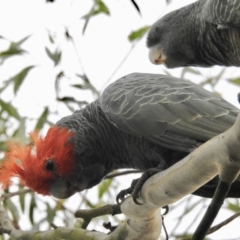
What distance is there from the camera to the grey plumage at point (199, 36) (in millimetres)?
2000

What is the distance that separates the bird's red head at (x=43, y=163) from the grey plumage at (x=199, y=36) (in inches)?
26.9

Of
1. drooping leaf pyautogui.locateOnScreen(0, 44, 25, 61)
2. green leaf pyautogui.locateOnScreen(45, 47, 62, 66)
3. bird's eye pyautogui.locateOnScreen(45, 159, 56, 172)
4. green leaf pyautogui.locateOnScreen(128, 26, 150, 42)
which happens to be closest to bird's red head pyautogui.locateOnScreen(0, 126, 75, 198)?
bird's eye pyautogui.locateOnScreen(45, 159, 56, 172)

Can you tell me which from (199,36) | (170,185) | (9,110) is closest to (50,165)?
(170,185)

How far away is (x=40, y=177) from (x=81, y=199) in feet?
2.74

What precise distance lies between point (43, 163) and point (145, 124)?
0.39 m

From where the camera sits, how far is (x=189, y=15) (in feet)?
7.61

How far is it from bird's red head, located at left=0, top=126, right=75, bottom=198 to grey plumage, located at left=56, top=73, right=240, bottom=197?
2.2 inches

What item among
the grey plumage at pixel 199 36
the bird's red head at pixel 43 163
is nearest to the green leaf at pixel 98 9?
the grey plumage at pixel 199 36

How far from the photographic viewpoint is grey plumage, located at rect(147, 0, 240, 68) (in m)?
2.00

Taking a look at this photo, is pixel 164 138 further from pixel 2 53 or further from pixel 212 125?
pixel 2 53

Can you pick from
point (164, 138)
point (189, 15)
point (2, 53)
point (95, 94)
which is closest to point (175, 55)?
point (189, 15)

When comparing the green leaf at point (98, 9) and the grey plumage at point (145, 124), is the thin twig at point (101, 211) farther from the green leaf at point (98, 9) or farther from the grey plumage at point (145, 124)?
the green leaf at point (98, 9)

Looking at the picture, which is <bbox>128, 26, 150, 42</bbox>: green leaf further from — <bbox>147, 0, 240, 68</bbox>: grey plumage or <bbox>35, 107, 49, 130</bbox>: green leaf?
<bbox>35, 107, 49, 130</bbox>: green leaf

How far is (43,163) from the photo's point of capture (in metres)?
1.90
